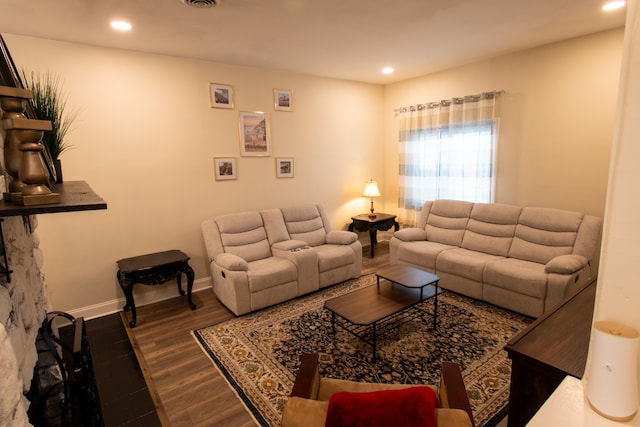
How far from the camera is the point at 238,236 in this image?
3830 millimetres

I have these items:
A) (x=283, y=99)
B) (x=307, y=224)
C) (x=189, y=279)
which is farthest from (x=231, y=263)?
(x=283, y=99)

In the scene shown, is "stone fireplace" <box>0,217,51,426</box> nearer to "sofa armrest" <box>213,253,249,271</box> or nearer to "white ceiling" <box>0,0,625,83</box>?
"sofa armrest" <box>213,253,249,271</box>

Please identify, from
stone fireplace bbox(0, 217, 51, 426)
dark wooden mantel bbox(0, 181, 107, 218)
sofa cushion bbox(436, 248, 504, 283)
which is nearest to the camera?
stone fireplace bbox(0, 217, 51, 426)

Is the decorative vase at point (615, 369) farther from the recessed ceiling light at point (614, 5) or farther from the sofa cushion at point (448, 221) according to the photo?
the sofa cushion at point (448, 221)

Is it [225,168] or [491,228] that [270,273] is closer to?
[225,168]

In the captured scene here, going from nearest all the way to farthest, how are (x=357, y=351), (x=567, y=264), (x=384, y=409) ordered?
(x=384, y=409) → (x=357, y=351) → (x=567, y=264)

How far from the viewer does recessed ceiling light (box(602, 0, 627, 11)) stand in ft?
8.27

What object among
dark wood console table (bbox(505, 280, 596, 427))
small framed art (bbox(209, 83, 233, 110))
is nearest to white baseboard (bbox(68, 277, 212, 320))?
small framed art (bbox(209, 83, 233, 110))

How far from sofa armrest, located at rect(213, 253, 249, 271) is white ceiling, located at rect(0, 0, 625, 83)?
2091mm

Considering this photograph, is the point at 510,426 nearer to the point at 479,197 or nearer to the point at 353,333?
the point at 353,333

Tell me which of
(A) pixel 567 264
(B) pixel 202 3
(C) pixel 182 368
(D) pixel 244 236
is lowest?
(C) pixel 182 368

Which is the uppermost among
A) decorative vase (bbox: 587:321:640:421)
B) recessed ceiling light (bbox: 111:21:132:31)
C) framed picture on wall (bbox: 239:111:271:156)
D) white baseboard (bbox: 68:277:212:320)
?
recessed ceiling light (bbox: 111:21:132:31)

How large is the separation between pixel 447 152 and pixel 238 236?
9.70 feet

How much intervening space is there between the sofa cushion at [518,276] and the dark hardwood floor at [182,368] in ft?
8.36
